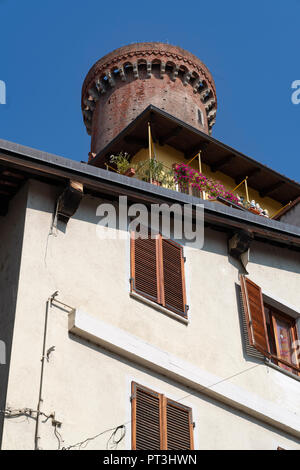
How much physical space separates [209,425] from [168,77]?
23278 mm

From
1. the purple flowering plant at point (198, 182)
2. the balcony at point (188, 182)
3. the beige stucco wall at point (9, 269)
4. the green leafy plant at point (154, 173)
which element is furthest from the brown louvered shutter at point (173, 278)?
the purple flowering plant at point (198, 182)

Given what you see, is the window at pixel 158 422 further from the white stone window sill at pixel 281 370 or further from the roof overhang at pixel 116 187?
the roof overhang at pixel 116 187

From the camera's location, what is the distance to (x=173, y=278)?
11.2m

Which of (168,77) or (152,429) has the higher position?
(168,77)

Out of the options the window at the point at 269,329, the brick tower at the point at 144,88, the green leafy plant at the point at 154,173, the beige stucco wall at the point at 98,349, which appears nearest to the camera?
the beige stucco wall at the point at 98,349

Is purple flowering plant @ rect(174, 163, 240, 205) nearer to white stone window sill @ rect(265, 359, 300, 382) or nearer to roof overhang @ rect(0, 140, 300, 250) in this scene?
roof overhang @ rect(0, 140, 300, 250)

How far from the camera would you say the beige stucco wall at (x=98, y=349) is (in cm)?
883

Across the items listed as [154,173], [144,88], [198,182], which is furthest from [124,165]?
[144,88]

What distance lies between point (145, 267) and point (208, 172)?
1113 centimetres

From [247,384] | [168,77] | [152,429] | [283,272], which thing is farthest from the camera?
[168,77]

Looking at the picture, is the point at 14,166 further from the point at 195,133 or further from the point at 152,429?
the point at 195,133

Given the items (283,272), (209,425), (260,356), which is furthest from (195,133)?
(209,425)

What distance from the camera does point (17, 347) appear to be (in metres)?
8.90
